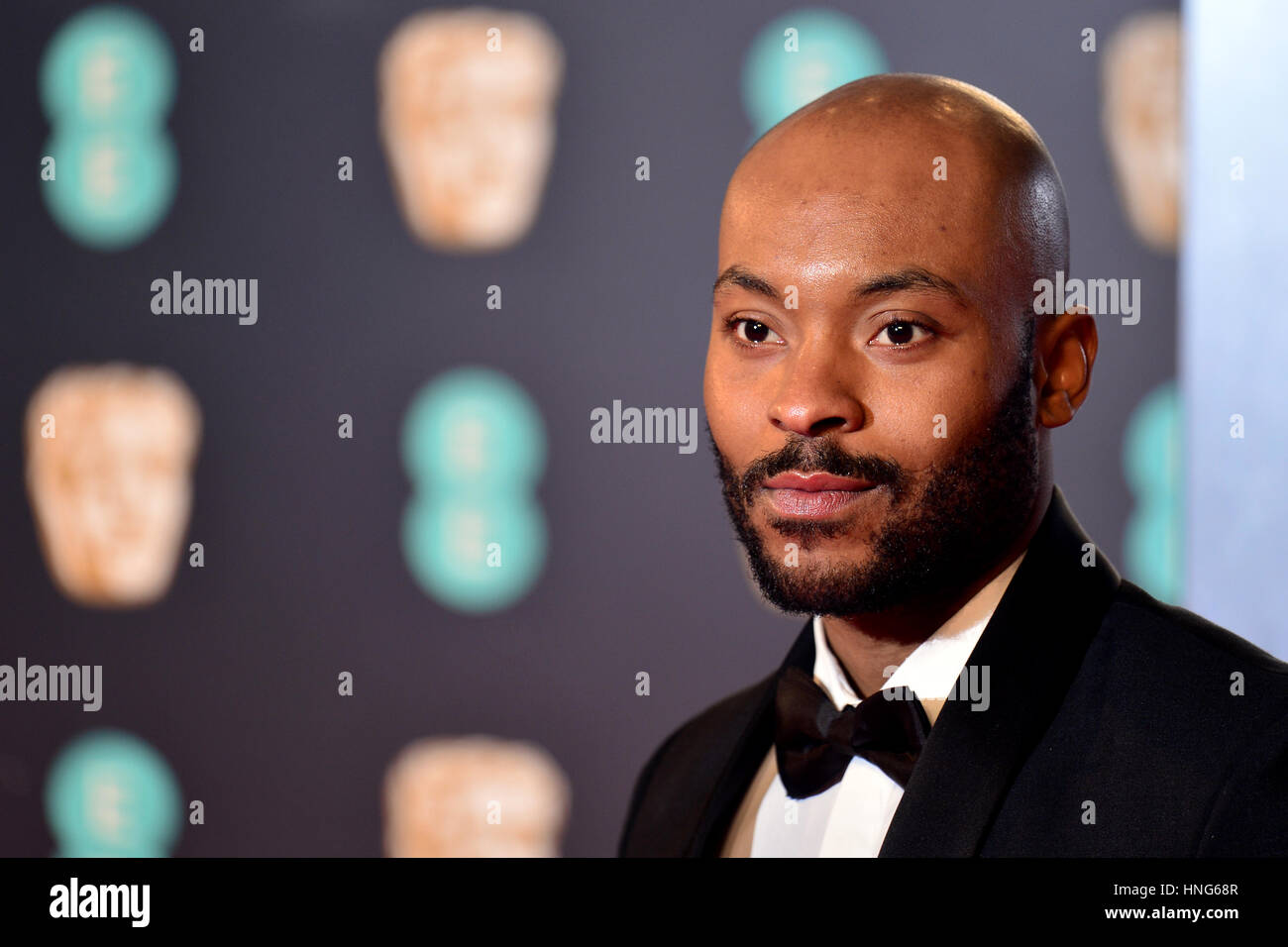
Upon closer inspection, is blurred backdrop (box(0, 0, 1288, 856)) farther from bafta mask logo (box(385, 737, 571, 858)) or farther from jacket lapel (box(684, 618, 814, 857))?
jacket lapel (box(684, 618, 814, 857))

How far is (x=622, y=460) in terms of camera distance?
2.22 meters

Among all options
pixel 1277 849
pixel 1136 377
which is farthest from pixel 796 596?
pixel 1136 377

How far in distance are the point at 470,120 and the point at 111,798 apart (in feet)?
4.86

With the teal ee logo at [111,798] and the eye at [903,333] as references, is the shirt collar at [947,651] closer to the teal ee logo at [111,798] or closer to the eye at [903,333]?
the eye at [903,333]

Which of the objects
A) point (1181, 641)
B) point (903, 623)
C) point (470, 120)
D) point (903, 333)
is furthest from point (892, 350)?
point (470, 120)

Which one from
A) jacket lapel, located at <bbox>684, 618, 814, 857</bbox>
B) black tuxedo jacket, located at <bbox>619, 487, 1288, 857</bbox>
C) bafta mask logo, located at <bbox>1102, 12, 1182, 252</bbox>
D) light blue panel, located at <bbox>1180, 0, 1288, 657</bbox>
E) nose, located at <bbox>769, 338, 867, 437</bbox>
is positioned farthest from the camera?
bafta mask logo, located at <bbox>1102, 12, 1182, 252</bbox>

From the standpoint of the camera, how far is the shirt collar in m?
1.19

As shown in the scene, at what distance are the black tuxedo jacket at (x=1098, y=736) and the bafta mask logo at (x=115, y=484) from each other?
163 centimetres

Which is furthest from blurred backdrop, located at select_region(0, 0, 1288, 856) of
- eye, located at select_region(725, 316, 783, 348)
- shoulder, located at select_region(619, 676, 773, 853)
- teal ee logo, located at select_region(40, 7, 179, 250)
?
eye, located at select_region(725, 316, 783, 348)

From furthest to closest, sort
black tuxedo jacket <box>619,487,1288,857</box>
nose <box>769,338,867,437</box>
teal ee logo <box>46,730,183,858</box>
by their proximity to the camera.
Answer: teal ee logo <box>46,730,183,858</box> < nose <box>769,338,867,437</box> < black tuxedo jacket <box>619,487,1288,857</box>

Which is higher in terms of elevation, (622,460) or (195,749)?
(622,460)

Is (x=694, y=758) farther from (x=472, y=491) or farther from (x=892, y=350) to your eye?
(x=472, y=491)
